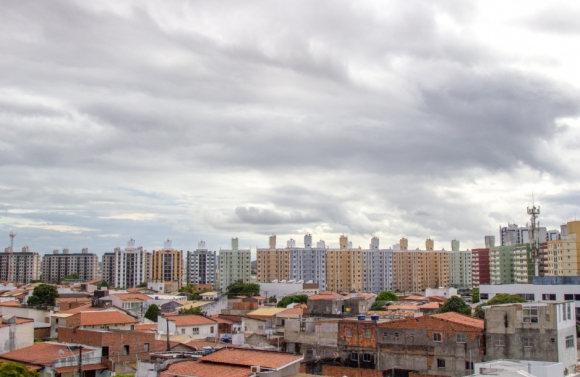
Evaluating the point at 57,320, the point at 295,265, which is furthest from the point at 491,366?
the point at 295,265

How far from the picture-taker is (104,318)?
4947 centimetres

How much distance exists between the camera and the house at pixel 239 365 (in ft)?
82.7

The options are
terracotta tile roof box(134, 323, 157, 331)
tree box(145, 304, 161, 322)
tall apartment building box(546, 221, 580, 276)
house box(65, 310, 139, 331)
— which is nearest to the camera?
house box(65, 310, 139, 331)

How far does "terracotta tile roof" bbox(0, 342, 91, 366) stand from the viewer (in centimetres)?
3594

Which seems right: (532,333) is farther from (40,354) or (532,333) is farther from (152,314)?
(152,314)

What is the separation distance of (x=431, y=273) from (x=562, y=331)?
13688 cm

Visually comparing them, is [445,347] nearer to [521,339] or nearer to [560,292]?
[521,339]

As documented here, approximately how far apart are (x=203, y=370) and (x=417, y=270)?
151072mm

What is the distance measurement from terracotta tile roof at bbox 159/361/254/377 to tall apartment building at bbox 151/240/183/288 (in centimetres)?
15705

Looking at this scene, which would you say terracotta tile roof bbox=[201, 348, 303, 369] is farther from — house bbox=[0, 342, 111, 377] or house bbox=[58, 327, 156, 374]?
house bbox=[58, 327, 156, 374]

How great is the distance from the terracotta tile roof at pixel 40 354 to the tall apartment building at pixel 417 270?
452ft

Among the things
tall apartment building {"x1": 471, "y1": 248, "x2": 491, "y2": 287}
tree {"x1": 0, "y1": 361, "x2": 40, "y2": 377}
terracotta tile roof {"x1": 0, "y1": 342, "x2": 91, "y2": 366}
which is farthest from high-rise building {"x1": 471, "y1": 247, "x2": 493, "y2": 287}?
tree {"x1": 0, "y1": 361, "x2": 40, "y2": 377}

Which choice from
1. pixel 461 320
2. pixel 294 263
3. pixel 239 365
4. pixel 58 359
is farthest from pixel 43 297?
pixel 294 263

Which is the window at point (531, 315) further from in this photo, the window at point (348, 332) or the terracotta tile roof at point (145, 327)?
the terracotta tile roof at point (145, 327)
